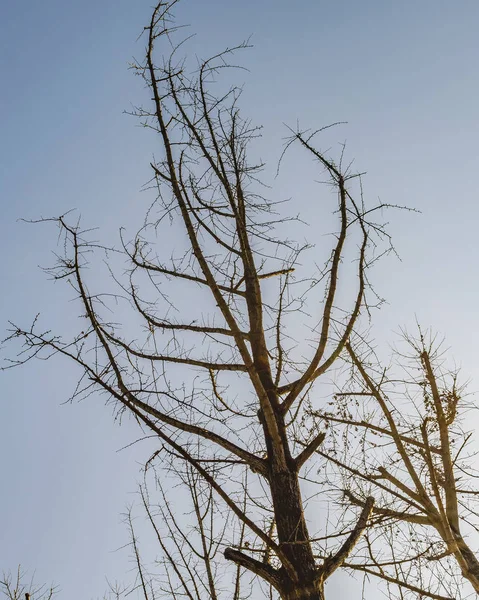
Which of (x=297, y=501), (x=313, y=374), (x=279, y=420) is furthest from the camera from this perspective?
(x=313, y=374)

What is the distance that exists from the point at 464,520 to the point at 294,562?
3.12m

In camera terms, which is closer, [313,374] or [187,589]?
[313,374]

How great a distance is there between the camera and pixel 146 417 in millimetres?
3080

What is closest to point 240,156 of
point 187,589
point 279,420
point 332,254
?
point 332,254

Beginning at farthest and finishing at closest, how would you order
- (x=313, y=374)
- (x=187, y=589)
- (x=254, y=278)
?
(x=187, y=589), (x=254, y=278), (x=313, y=374)

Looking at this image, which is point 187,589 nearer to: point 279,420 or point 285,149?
point 279,420

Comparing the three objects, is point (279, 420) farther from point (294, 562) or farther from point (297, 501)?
point (294, 562)

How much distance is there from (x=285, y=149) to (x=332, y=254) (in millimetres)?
878

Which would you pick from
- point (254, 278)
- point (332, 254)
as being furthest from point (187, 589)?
point (332, 254)

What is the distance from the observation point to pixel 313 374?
3455mm

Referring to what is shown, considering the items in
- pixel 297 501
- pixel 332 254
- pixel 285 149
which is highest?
pixel 285 149

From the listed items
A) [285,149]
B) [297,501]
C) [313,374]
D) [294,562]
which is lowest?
[294,562]

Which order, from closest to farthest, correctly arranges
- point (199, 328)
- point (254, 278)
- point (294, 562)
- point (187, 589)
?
1. point (294, 562)
2. point (199, 328)
3. point (254, 278)
4. point (187, 589)

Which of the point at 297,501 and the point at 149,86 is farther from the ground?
the point at 149,86
